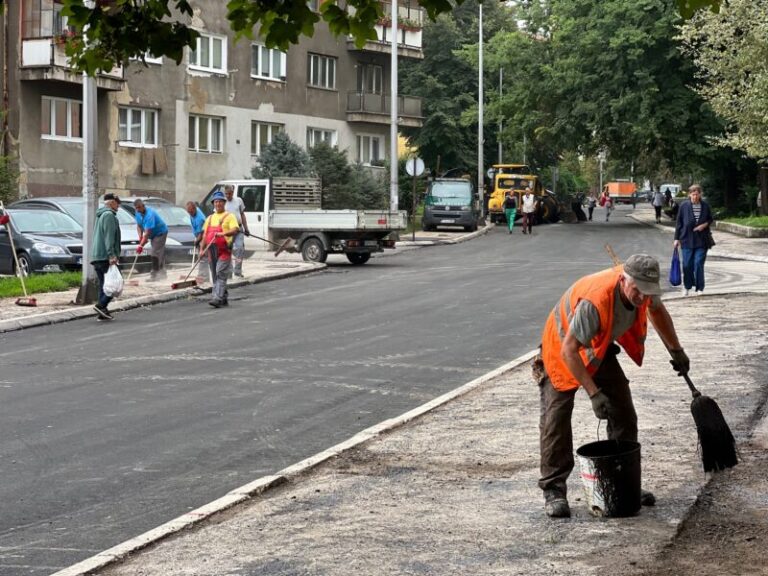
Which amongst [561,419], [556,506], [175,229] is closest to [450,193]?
[175,229]

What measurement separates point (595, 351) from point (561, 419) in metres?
0.47

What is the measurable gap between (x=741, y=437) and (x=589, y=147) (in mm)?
49298

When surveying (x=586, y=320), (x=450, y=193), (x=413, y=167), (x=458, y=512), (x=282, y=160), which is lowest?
(x=458, y=512)

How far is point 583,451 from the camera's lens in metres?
7.88

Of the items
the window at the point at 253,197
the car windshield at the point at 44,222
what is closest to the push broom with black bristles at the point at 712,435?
the car windshield at the point at 44,222

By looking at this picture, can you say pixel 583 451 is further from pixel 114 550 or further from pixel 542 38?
pixel 542 38

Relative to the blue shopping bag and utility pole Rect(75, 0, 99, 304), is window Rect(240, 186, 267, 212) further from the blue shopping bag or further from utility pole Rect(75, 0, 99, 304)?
the blue shopping bag

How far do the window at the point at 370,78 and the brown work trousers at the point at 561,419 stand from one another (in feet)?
158

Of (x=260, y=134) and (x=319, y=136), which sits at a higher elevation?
(x=319, y=136)

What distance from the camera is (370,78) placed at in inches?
2233

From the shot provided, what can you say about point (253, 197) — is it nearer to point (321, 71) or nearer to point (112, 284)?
point (112, 284)

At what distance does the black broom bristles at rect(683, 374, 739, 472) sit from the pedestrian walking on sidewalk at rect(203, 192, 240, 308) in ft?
46.2

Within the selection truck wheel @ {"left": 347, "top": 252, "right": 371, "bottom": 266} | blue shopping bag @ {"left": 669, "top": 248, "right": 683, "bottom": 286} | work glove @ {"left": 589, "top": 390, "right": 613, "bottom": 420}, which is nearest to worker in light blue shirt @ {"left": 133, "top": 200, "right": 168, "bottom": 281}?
truck wheel @ {"left": 347, "top": 252, "right": 371, "bottom": 266}

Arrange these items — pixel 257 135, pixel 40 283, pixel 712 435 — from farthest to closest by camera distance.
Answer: pixel 257 135 < pixel 40 283 < pixel 712 435
